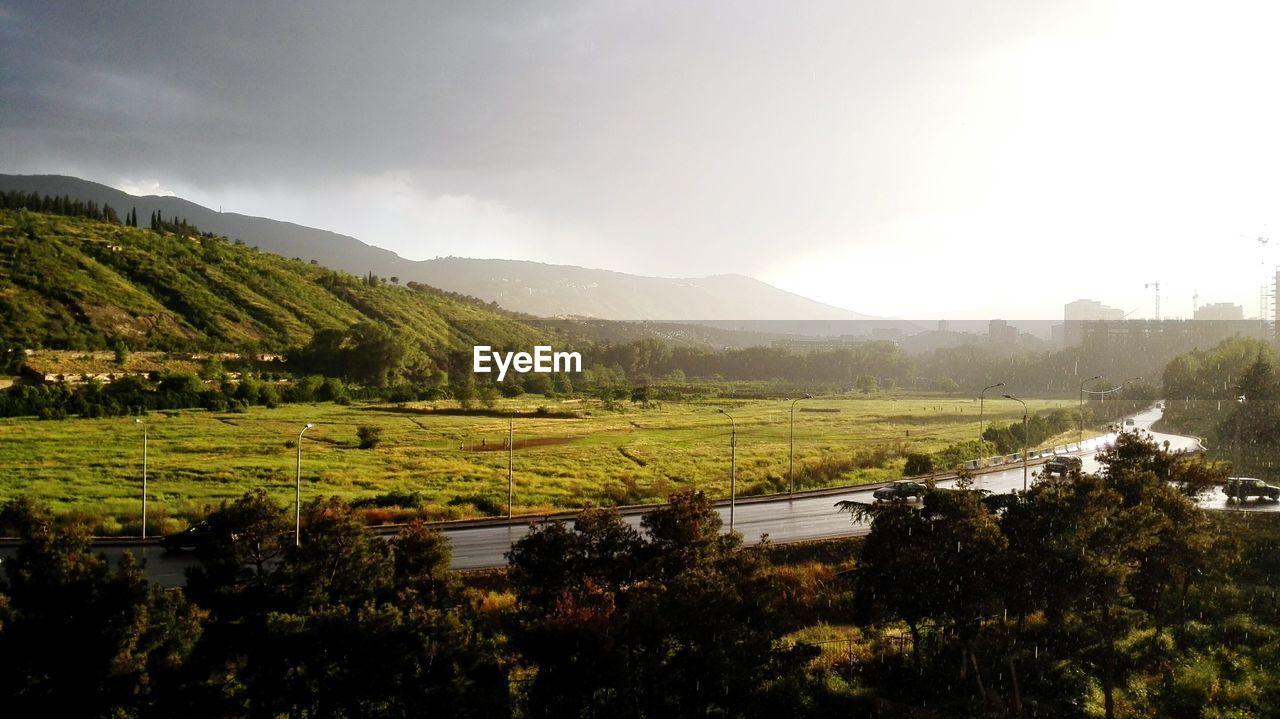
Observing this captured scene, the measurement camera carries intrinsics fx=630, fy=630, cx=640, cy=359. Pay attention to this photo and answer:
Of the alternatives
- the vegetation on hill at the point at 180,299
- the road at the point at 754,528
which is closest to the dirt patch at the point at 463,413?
the vegetation on hill at the point at 180,299

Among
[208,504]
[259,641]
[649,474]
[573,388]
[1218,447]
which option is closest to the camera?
[259,641]

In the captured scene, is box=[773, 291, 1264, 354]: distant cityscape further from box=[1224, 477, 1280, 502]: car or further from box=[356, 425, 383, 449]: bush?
box=[356, 425, 383, 449]: bush

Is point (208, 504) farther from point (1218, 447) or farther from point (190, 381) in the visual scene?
point (1218, 447)

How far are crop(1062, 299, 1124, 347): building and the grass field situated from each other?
6105cm

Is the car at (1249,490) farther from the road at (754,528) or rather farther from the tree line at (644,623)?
the tree line at (644,623)

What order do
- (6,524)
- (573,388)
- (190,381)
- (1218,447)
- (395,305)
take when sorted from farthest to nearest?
(395,305) < (573,388) < (190,381) < (1218,447) < (6,524)

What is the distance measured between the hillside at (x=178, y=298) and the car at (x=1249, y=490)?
88.9 metres

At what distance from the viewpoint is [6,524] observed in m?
22.8

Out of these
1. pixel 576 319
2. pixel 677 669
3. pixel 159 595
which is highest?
pixel 576 319

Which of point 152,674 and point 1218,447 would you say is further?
point 1218,447

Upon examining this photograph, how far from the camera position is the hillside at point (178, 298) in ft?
234

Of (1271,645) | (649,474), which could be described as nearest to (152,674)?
(1271,645)

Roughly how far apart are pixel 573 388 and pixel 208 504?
206 ft

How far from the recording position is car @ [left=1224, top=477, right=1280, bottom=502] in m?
28.1
